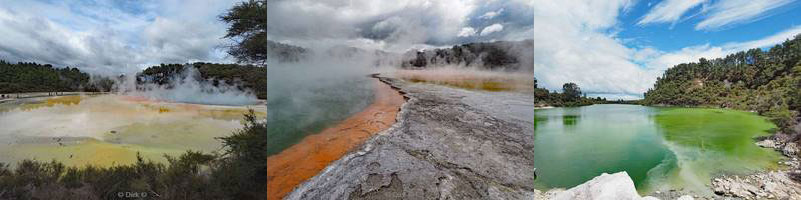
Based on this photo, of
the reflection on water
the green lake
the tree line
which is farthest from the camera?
the tree line

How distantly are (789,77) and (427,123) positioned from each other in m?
4.97

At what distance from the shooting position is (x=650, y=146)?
16.1 feet

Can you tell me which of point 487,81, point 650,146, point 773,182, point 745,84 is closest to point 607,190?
point 650,146

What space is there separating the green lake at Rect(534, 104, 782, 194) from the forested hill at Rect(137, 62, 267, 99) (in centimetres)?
381

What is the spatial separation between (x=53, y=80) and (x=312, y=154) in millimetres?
2438

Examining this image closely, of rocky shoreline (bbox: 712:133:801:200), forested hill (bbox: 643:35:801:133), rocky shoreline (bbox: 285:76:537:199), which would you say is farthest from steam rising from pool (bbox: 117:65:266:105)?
forested hill (bbox: 643:35:801:133)

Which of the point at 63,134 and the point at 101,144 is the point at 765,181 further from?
the point at 63,134

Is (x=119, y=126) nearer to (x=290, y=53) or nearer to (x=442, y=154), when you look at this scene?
(x=290, y=53)

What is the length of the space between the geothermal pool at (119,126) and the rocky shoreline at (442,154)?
3.45 feet

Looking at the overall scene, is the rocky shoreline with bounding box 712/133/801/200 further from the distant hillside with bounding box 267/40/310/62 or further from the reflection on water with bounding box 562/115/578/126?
the distant hillside with bounding box 267/40/310/62

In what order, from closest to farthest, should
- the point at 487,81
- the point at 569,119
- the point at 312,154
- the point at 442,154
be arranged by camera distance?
the point at 312,154 → the point at 442,154 → the point at 487,81 → the point at 569,119

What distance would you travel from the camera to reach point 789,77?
4344 mm

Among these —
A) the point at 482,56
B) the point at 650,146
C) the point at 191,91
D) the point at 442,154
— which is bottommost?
the point at 650,146

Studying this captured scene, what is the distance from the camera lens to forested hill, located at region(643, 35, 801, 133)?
4270mm
